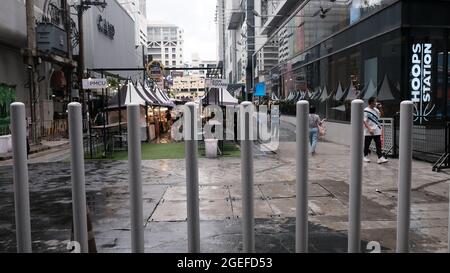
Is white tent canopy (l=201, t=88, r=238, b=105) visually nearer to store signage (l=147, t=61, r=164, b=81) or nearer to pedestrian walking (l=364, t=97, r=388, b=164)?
pedestrian walking (l=364, t=97, r=388, b=164)

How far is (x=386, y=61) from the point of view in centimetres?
1576

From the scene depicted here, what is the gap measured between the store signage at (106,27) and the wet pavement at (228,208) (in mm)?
25599

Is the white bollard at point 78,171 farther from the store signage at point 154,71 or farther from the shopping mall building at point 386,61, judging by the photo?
the store signage at point 154,71

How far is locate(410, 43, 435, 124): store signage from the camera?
1462 cm

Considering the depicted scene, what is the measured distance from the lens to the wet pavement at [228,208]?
5.55 m

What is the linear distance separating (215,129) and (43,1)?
1472cm

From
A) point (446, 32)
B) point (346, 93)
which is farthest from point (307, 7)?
point (446, 32)

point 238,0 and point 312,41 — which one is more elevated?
point 238,0

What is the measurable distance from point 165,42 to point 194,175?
375ft

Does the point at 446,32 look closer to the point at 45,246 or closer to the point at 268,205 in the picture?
the point at 268,205

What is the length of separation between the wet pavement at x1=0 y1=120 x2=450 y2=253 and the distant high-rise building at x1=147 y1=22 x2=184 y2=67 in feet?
340

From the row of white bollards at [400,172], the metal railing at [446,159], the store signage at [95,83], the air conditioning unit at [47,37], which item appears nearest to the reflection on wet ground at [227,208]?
the metal railing at [446,159]

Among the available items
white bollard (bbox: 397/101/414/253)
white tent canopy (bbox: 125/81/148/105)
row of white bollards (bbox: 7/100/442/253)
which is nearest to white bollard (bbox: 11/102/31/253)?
row of white bollards (bbox: 7/100/442/253)

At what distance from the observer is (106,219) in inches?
265
